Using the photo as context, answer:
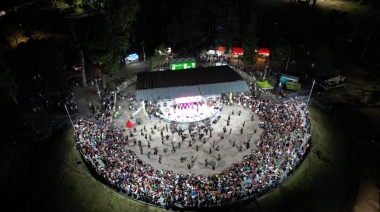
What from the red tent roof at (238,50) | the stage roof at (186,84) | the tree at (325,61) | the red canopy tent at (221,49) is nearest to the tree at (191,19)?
the red canopy tent at (221,49)

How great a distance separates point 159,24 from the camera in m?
67.6

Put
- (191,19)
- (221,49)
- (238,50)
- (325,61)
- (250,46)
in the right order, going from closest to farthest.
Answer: (325,61) → (250,46) → (238,50) → (221,49) → (191,19)

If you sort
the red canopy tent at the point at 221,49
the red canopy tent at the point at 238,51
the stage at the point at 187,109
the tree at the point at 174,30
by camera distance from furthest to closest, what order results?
1. the tree at the point at 174,30
2. the red canopy tent at the point at 221,49
3. the red canopy tent at the point at 238,51
4. the stage at the point at 187,109

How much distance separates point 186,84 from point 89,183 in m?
18.1

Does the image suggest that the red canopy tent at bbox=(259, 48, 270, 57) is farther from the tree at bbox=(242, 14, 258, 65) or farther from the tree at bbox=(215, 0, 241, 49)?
the tree at bbox=(215, 0, 241, 49)

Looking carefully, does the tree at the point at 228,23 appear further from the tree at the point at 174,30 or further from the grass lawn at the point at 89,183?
the grass lawn at the point at 89,183

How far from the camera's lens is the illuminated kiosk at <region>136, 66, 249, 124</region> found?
112 ft

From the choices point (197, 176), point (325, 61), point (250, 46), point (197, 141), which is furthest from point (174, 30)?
point (197, 176)

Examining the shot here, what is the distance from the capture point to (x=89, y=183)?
2502cm

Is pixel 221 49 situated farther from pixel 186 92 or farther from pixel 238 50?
pixel 186 92

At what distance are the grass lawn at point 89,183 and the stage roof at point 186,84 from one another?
11.9 meters

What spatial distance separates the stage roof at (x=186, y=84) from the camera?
3403 cm

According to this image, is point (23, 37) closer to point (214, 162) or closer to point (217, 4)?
point (217, 4)

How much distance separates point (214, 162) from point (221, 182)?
4243 mm
